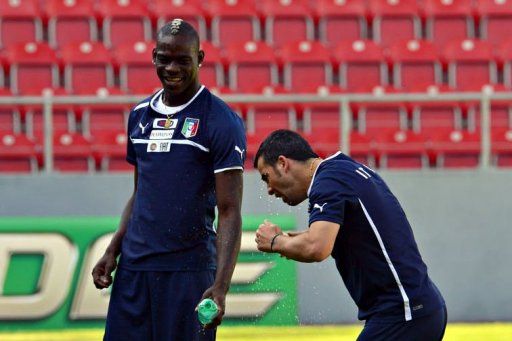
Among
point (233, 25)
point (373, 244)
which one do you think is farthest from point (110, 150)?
point (373, 244)

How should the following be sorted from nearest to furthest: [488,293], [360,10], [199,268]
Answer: [199,268], [488,293], [360,10]

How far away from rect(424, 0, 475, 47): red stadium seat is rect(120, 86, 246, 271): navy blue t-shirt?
9.74 m

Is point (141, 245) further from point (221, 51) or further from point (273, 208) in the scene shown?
point (221, 51)

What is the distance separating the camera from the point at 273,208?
10.7 meters

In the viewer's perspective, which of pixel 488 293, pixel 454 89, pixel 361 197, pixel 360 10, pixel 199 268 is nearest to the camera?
pixel 361 197

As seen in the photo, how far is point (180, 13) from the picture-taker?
45.4ft

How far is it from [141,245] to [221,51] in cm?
870

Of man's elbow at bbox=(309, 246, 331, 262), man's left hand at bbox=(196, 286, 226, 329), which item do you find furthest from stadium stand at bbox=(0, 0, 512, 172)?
man's elbow at bbox=(309, 246, 331, 262)

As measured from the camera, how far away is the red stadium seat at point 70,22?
13.8 meters

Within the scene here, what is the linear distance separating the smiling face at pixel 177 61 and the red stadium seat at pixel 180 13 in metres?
9.17

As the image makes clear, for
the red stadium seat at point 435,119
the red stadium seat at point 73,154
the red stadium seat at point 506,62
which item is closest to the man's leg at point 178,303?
the red stadium seat at point 73,154

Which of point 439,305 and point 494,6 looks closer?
point 439,305

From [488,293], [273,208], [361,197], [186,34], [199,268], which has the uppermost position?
[186,34]

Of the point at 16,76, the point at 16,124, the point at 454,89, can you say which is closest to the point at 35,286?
the point at 16,124
